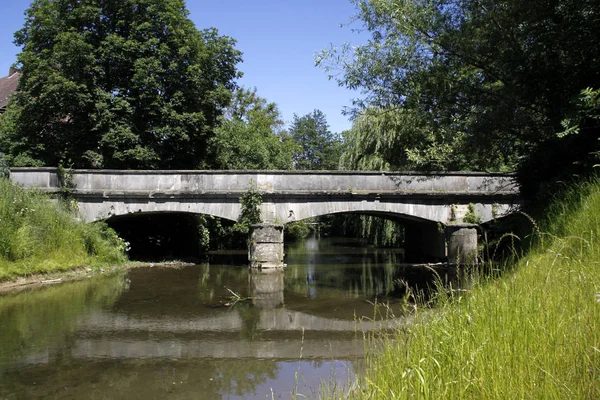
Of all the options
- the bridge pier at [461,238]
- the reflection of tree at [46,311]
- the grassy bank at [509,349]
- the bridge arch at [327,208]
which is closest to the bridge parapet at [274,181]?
the bridge arch at [327,208]

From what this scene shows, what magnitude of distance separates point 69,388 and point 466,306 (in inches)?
168

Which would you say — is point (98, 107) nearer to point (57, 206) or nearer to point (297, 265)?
point (57, 206)

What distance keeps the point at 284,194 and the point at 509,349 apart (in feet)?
44.7

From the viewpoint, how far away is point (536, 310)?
11.5ft

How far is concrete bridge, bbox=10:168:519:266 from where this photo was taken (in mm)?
16172

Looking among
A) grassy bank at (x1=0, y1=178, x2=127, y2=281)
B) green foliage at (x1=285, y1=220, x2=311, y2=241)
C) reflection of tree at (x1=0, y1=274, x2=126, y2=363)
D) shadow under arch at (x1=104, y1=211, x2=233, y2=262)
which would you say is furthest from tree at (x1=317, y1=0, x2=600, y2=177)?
green foliage at (x1=285, y1=220, x2=311, y2=241)

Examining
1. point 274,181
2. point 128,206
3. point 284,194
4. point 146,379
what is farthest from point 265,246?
point 146,379

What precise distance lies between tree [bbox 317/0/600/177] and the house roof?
2492cm

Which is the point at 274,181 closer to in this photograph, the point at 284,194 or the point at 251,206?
the point at 284,194

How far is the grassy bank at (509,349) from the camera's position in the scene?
110 inches

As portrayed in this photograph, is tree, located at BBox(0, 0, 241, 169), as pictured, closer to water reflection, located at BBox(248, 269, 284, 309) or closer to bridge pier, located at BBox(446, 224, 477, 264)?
water reflection, located at BBox(248, 269, 284, 309)

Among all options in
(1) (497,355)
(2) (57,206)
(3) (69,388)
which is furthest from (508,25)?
(2) (57,206)

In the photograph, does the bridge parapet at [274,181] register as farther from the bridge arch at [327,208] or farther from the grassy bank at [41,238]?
the grassy bank at [41,238]

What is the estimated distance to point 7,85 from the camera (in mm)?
31031
